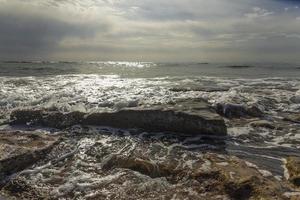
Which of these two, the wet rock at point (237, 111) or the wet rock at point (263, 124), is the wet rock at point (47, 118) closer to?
the wet rock at point (237, 111)

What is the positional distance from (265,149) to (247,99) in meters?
6.19

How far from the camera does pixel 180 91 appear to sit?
1752cm

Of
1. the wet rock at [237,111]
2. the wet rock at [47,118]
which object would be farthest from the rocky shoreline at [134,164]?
the wet rock at [237,111]

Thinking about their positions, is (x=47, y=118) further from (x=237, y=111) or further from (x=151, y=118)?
(x=237, y=111)

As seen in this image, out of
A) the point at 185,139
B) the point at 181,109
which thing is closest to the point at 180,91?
the point at 181,109

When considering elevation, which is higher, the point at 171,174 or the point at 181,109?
the point at 181,109

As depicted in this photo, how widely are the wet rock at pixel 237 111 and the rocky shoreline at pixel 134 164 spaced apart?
5.05 ft

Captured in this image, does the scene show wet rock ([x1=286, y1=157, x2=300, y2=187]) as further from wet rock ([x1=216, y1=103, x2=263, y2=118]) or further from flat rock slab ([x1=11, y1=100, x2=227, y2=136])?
wet rock ([x1=216, y1=103, x2=263, y2=118])

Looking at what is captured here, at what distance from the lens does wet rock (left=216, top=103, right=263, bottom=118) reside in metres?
11.3

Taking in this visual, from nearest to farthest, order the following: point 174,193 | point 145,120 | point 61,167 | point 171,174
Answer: point 174,193
point 171,174
point 61,167
point 145,120

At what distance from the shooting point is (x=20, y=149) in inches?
268

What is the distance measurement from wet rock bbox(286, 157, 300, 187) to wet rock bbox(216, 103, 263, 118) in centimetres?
481

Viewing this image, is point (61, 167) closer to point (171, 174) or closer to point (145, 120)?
point (171, 174)

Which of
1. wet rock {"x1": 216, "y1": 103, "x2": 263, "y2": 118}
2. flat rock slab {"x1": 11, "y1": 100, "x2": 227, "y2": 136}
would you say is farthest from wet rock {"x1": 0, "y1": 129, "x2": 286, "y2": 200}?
wet rock {"x1": 216, "y1": 103, "x2": 263, "y2": 118}
